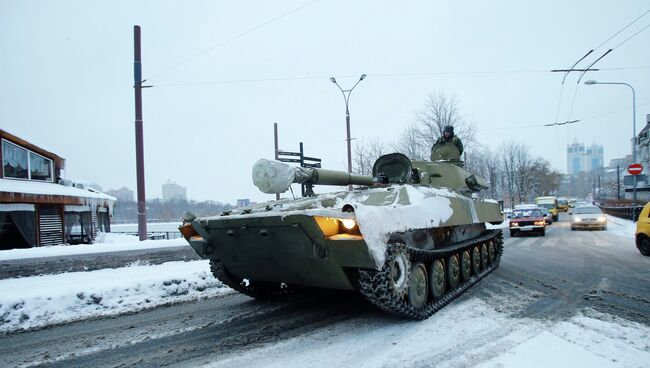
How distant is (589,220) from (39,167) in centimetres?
2703

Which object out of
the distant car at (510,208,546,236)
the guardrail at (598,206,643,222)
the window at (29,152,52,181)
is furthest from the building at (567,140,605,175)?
A: the window at (29,152,52,181)

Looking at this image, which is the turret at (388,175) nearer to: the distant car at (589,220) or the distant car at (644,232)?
the distant car at (644,232)

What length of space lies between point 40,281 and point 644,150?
2665 inches

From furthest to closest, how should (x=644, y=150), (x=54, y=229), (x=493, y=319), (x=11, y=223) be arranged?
(x=644, y=150), (x=54, y=229), (x=11, y=223), (x=493, y=319)

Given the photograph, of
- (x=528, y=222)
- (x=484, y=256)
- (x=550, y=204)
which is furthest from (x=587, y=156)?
(x=484, y=256)

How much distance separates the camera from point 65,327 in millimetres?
6051

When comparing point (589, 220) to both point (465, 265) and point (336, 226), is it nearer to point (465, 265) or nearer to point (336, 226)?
point (465, 265)

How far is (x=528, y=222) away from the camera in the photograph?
853 inches

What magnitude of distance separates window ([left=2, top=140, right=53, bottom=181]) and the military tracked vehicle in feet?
49.4

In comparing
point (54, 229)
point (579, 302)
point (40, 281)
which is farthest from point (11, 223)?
point (579, 302)

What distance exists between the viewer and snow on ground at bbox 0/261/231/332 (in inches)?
256

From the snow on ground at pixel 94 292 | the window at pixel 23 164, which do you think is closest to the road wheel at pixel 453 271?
the snow on ground at pixel 94 292

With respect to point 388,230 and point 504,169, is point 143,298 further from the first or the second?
point 504,169

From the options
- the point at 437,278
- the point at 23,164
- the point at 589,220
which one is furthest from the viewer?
the point at 589,220
